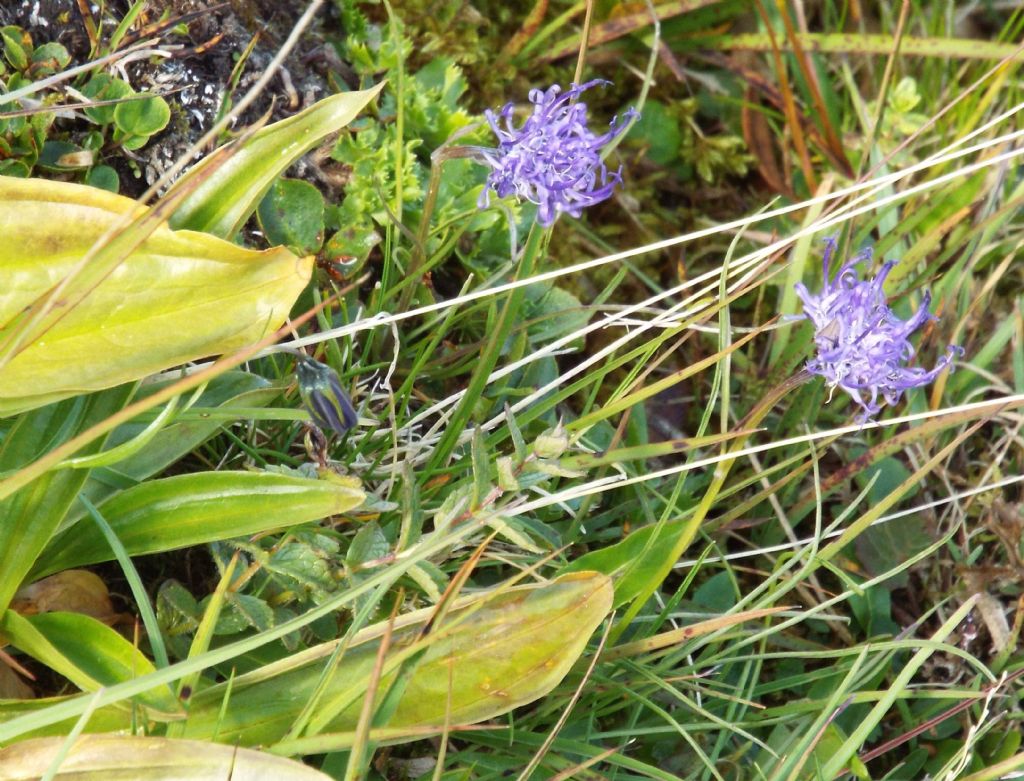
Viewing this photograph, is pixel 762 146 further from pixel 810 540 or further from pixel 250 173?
pixel 250 173

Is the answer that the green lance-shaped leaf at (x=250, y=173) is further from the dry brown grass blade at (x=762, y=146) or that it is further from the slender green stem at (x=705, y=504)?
the dry brown grass blade at (x=762, y=146)

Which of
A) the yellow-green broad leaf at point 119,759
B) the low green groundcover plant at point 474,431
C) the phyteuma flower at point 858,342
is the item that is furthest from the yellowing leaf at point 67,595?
the phyteuma flower at point 858,342

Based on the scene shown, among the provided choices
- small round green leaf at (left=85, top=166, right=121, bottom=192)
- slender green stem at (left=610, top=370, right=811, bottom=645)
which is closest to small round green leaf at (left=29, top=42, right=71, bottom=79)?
small round green leaf at (left=85, top=166, right=121, bottom=192)

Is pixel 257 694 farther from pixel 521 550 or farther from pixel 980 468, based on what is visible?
pixel 980 468

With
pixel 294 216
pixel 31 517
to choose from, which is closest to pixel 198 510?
pixel 31 517

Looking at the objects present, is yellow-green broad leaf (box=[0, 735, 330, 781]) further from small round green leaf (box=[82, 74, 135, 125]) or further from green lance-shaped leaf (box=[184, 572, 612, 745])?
small round green leaf (box=[82, 74, 135, 125])
